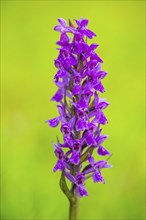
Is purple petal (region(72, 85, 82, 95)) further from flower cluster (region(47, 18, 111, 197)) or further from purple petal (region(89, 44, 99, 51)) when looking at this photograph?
purple petal (region(89, 44, 99, 51))

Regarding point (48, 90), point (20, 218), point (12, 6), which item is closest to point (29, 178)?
point (20, 218)

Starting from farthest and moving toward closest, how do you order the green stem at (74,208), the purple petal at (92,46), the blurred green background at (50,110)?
the blurred green background at (50,110), the green stem at (74,208), the purple petal at (92,46)


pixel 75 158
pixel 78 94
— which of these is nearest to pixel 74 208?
pixel 75 158

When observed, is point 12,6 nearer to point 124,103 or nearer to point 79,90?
point 124,103

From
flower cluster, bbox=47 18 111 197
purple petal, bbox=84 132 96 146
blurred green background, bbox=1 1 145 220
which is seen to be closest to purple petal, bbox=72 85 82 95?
flower cluster, bbox=47 18 111 197

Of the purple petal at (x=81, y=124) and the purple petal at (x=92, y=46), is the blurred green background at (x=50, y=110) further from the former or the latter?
the purple petal at (x=92, y=46)

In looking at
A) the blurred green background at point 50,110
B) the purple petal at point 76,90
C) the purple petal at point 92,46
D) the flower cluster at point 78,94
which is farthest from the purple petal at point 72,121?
the blurred green background at point 50,110

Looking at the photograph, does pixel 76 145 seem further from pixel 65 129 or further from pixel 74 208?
pixel 74 208
